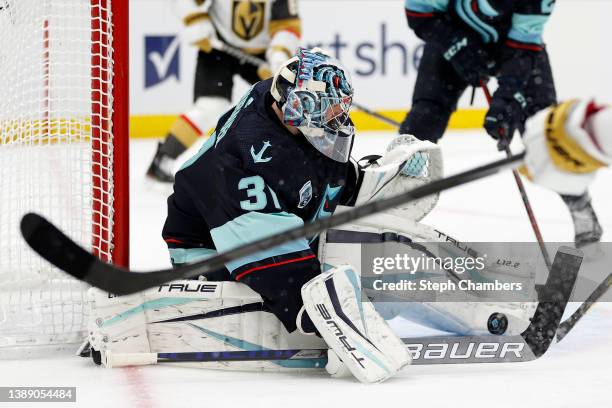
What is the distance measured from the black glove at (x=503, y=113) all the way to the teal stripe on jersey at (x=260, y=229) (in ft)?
4.55

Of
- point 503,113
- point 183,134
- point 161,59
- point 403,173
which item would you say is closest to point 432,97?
point 503,113

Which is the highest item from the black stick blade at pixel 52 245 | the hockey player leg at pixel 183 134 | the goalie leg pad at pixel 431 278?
the black stick blade at pixel 52 245

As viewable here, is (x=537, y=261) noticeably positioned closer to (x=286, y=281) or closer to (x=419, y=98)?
(x=419, y=98)

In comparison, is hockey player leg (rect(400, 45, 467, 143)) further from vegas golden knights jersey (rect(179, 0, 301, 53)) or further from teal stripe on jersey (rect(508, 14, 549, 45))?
vegas golden knights jersey (rect(179, 0, 301, 53))

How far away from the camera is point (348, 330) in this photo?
2324mm

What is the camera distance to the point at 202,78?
5.32 meters

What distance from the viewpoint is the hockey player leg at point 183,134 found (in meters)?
5.20

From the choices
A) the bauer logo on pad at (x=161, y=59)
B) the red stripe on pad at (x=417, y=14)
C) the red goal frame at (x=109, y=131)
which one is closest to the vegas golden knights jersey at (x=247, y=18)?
the bauer logo on pad at (x=161, y=59)

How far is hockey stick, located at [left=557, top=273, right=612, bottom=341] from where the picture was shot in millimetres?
2719

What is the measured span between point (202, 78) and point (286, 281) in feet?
10.2

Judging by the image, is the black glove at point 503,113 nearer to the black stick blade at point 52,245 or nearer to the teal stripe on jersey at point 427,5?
the teal stripe on jersey at point 427,5

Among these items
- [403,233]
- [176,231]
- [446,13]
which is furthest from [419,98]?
[176,231]

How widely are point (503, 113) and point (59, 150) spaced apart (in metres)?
1.53

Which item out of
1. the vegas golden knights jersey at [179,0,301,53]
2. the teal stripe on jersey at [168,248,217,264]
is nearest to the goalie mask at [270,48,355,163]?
the teal stripe on jersey at [168,248,217,264]
